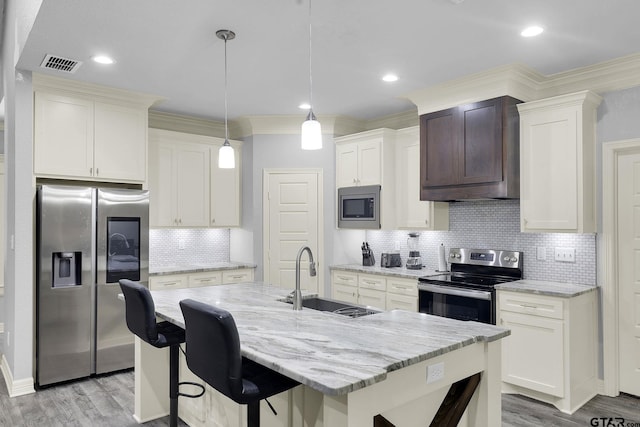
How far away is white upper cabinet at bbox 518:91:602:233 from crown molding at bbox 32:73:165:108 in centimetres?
346

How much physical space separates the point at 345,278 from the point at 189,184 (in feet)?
6.79

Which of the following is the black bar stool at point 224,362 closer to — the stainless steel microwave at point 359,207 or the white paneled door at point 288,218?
the stainless steel microwave at point 359,207

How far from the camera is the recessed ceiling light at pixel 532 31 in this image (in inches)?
113

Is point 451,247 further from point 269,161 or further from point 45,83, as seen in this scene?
point 45,83

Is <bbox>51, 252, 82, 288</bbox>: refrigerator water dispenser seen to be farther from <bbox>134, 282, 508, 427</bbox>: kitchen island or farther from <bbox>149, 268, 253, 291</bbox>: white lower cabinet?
<bbox>134, 282, 508, 427</bbox>: kitchen island

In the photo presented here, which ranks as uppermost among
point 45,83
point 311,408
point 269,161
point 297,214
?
point 45,83

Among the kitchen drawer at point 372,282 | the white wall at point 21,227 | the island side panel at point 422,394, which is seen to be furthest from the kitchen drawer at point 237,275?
the island side panel at point 422,394

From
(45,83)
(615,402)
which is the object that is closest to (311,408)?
(615,402)

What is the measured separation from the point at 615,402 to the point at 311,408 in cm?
279

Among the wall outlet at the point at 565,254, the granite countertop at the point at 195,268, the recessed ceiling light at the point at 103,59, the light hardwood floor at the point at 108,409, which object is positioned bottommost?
the light hardwood floor at the point at 108,409

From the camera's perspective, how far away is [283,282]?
17.1 ft

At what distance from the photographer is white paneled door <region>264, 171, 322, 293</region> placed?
17.2ft

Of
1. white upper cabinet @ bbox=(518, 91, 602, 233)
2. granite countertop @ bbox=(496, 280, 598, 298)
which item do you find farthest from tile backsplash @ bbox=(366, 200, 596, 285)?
white upper cabinet @ bbox=(518, 91, 602, 233)

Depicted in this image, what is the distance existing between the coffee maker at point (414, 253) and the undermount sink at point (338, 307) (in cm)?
213
